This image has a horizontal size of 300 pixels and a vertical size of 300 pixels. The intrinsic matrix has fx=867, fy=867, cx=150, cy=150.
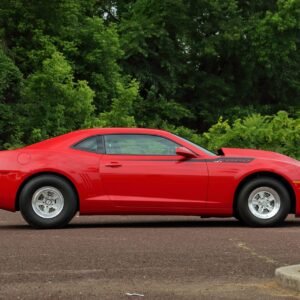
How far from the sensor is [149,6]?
139 feet

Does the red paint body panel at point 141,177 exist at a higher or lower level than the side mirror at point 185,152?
lower

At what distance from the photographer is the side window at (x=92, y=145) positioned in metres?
12.4

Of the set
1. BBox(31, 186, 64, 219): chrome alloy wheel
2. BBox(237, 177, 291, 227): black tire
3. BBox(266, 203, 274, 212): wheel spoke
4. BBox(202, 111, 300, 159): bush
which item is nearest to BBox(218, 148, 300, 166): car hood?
BBox(237, 177, 291, 227): black tire

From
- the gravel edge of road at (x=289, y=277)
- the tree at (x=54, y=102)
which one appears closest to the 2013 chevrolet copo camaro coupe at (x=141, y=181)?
the gravel edge of road at (x=289, y=277)

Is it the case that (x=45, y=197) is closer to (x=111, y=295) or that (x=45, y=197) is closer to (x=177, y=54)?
(x=111, y=295)

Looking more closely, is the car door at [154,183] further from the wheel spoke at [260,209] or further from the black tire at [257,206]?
the wheel spoke at [260,209]

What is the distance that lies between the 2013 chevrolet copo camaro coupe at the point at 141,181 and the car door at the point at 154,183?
14 millimetres

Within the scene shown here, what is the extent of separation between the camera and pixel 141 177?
12242 millimetres

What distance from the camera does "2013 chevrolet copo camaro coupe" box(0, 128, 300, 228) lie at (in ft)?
39.8

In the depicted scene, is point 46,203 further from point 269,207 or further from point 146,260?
point 146,260

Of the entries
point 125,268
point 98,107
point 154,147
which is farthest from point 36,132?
point 125,268

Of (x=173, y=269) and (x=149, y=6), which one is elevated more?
(x=149, y=6)

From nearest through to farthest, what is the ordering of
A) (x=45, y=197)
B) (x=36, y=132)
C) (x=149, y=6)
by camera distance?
(x=45, y=197)
(x=36, y=132)
(x=149, y=6)

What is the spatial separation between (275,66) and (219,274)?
118ft
